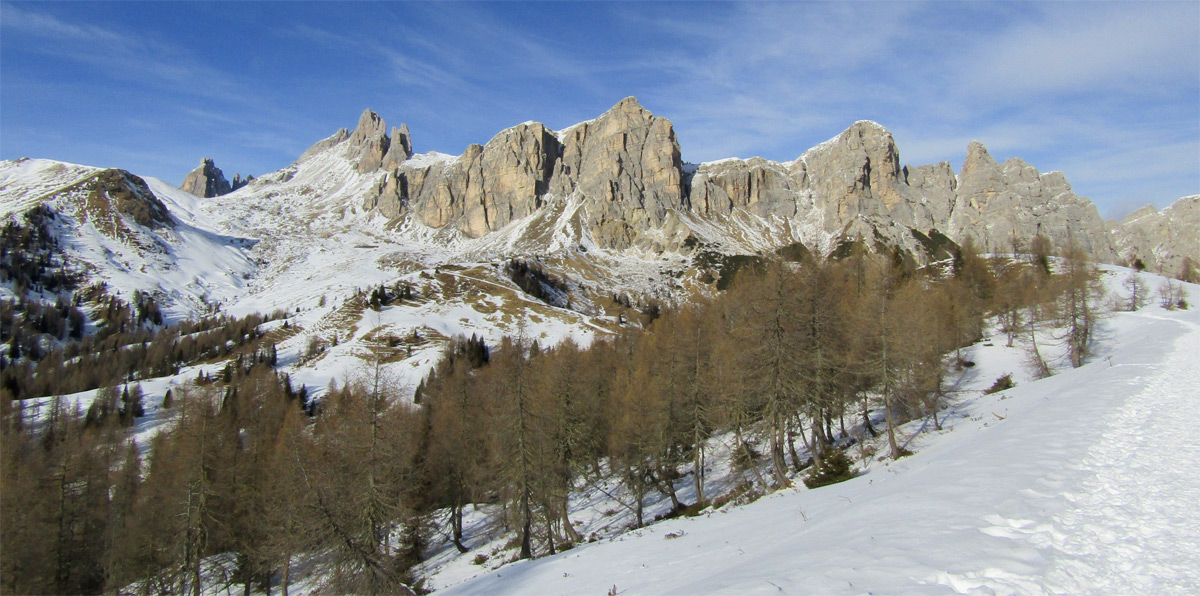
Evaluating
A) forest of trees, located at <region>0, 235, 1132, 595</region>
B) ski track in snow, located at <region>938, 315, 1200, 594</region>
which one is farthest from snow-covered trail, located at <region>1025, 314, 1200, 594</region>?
forest of trees, located at <region>0, 235, 1132, 595</region>

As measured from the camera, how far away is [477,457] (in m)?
41.3

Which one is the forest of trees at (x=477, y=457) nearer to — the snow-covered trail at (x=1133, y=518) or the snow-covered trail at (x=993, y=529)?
the snow-covered trail at (x=993, y=529)

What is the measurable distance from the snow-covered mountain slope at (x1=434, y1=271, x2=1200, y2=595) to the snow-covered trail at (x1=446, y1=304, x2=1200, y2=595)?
41 mm

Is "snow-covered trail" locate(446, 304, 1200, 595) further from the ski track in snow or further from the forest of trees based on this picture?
the forest of trees

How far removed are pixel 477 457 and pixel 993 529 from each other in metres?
36.1

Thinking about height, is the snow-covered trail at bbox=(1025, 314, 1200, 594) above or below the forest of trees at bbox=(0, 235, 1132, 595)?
above

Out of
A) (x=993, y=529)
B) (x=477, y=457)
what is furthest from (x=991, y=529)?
(x=477, y=457)

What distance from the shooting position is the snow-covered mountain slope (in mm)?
8828

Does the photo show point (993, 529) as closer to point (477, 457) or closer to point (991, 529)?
point (991, 529)

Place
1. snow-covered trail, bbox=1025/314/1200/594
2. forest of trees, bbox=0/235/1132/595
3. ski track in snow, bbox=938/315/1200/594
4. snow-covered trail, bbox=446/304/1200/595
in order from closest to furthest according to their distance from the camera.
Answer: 1. ski track in snow, bbox=938/315/1200/594
2. snow-covered trail, bbox=1025/314/1200/594
3. snow-covered trail, bbox=446/304/1200/595
4. forest of trees, bbox=0/235/1132/595

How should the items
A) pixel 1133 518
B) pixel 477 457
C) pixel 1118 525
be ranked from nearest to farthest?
pixel 1118 525 < pixel 1133 518 < pixel 477 457

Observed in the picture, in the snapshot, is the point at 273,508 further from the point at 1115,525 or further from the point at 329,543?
the point at 1115,525

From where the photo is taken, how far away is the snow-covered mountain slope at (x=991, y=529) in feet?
29.0

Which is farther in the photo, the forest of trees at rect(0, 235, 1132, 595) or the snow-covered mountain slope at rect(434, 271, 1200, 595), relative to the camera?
the forest of trees at rect(0, 235, 1132, 595)
